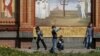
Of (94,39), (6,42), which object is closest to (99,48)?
(94,39)

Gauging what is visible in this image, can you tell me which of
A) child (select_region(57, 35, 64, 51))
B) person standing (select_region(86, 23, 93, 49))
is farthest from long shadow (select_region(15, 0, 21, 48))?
person standing (select_region(86, 23, 93, 49))

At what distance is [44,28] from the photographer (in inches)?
1335

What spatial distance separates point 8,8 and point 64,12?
3977mm

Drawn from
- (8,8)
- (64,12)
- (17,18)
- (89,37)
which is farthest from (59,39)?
(8,8)

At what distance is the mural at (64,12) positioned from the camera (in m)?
34.2

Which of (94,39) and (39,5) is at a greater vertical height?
(39,5)

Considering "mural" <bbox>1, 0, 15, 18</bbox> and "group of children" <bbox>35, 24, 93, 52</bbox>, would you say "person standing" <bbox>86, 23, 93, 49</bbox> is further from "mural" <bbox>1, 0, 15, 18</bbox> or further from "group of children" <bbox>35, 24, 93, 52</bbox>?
"mural" <bbox>1, 0, 15, 18</bbox>

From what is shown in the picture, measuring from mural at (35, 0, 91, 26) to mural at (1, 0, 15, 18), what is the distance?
5.79ft

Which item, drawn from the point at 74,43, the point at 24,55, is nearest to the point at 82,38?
the point at 74,43

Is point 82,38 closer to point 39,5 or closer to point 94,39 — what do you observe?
point 94,39

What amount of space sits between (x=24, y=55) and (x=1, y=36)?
6938 millimetres

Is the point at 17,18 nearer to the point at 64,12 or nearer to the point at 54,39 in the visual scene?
the point at 64,12

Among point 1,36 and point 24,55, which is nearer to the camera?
point 24,55

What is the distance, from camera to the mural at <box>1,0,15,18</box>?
111 feet
